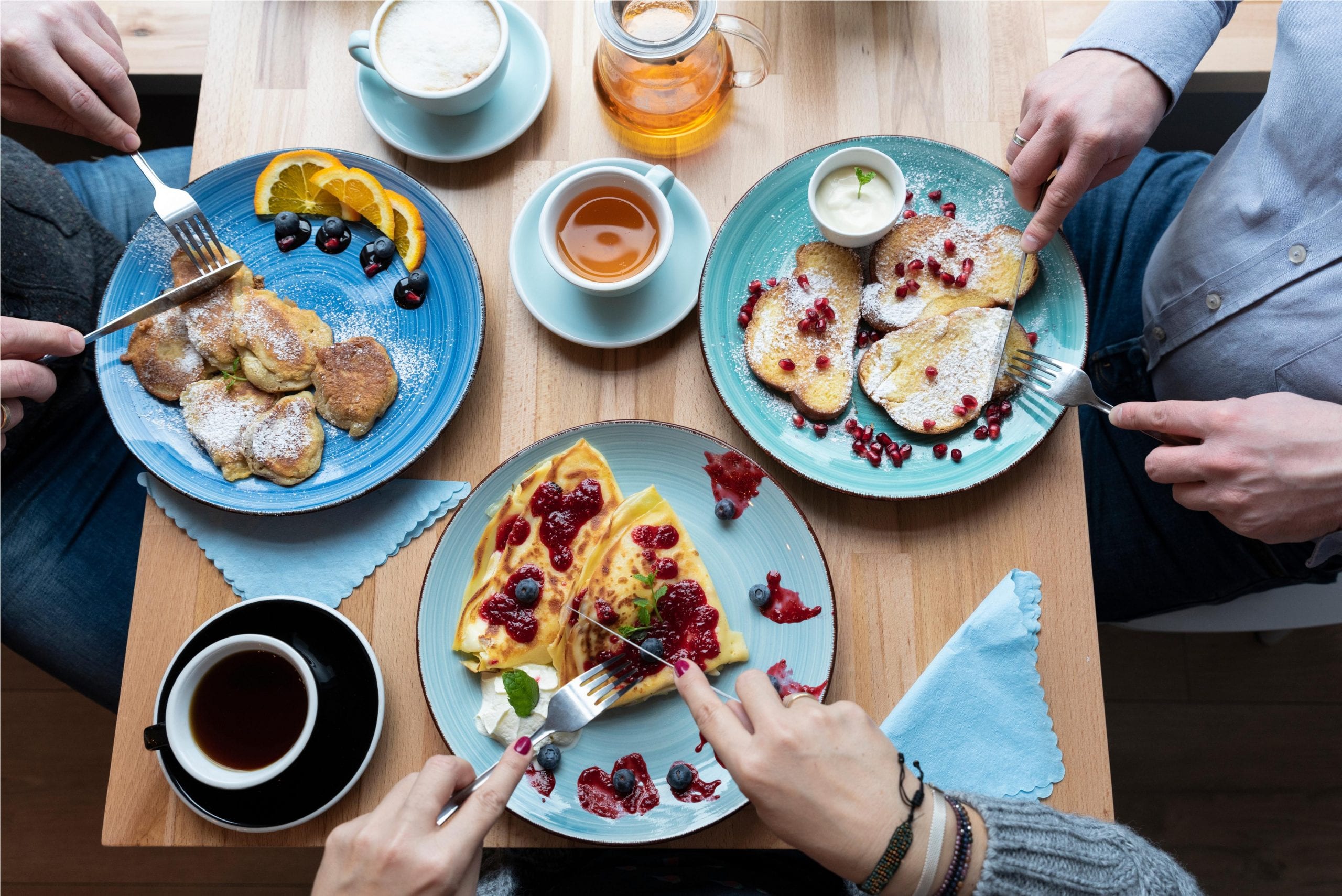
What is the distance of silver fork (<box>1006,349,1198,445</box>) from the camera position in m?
1.52

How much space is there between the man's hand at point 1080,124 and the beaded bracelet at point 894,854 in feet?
3.23

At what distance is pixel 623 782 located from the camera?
58.1 inches

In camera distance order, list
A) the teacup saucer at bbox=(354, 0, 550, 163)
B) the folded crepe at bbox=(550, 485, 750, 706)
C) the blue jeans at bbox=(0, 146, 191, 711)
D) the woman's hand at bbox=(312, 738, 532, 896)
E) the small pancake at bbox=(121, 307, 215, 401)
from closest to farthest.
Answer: the woman's hand at bbox=(312, 738, 532, 896) → the folded crepe at bbox=(550, 485, 750, 706) → the small pancake at bbox=(121, 307, 215, 401) → the teacup saucer at bbox=(354, 0, 550, 163) → the blue jeans at bbox=(0, 146, 191, 711)

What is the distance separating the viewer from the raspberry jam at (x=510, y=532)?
5.12 ft

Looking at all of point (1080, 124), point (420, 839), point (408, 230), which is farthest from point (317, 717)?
point (1080, 124)

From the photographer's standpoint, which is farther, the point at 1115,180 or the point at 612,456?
the point at 1115,180

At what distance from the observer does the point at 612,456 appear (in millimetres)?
1593

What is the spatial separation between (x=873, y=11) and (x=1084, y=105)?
52 centimetres

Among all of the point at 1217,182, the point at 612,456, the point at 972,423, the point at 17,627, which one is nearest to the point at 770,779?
the point at 612,456

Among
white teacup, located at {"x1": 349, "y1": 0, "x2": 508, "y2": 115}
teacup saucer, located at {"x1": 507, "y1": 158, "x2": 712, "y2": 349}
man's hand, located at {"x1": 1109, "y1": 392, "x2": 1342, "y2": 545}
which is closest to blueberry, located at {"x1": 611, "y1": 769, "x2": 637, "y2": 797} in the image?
teacup saucer, located at {"x1": 507, "y1": 158, "x2": 712, "y2": 349}

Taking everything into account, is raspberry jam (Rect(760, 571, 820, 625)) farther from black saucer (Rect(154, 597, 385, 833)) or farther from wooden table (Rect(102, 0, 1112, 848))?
black saucer (Rect(154, 597, 385, 833))

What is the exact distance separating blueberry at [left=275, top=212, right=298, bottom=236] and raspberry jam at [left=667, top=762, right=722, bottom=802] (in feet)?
4.08

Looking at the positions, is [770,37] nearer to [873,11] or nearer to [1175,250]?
[873,11]

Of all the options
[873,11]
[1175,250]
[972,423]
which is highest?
[873,11]
